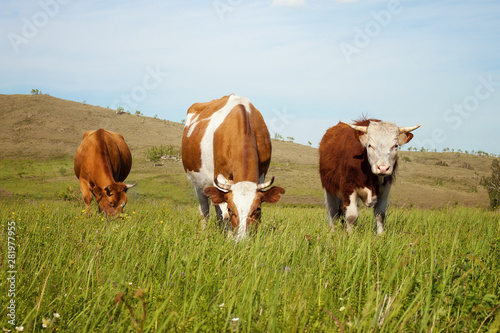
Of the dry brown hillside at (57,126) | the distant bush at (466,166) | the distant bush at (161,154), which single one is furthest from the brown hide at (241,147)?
the distant bush at (466,166)

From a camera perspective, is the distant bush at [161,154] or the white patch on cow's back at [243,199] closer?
the white patch on cow's back at [243,199]

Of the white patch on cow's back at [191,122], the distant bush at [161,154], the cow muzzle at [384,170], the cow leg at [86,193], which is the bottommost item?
the cow leg at [86,193]

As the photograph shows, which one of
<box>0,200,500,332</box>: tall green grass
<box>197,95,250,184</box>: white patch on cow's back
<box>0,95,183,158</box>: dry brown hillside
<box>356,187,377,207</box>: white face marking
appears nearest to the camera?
<box>0,200,500,332</box>: tall green grass

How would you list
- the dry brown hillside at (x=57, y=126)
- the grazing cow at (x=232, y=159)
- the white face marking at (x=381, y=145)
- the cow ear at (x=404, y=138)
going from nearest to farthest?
1. the grazing cow at (x=232, y=159)
2. the white face marking at (x=381, y=145)
3. the cow ear at (x=404, y=138)
4. the dry brown hillside at (x=57, y=126)

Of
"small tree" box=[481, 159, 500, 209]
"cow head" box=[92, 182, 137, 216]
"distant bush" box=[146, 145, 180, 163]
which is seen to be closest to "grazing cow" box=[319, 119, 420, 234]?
"cow head" box=[92, 182, 137, 216]

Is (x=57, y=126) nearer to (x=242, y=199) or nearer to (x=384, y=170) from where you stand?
(x=242, y=199)

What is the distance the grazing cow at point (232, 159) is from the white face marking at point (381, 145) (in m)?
1.45

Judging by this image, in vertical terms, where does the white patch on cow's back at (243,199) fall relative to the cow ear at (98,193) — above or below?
above

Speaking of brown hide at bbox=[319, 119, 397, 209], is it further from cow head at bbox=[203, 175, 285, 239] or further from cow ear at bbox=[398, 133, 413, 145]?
cow head at bbox=[203, 175, 285, 239]

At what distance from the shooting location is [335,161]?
7484mm

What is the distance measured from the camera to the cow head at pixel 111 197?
8570mm

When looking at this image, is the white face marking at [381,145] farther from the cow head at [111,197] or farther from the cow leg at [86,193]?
the cow leg at [86,193]

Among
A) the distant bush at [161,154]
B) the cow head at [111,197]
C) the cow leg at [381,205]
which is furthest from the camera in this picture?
the distant bush at [161,154]

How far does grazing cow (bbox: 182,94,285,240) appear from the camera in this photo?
18.4 ft
